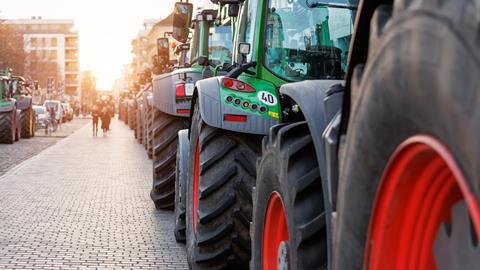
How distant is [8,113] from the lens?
31031mm

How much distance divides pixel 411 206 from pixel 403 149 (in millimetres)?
157

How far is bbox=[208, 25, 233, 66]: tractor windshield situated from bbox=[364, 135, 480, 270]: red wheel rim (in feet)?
23.8

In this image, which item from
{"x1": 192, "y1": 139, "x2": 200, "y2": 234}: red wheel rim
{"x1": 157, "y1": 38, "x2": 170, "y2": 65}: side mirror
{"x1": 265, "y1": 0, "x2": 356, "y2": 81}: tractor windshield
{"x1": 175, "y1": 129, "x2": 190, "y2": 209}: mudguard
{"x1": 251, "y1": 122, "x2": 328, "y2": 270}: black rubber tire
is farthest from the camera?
{"x1": 157, "y1": 38, "x2": 170, "y2": 65}: side mirror

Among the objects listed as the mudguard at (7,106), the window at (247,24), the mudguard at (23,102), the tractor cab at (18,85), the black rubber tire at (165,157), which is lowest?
the mudguard at (23,102)

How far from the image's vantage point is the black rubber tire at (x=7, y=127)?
30.3 meters

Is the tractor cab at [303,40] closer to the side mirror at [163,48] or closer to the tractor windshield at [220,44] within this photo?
the tractor windshield at [220,44]

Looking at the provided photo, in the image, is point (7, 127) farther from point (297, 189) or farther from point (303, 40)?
point (297, 189)

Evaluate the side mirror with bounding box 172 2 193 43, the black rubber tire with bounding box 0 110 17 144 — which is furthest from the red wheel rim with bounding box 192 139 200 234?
the black rubber tire with bounding box 0 110 17 144

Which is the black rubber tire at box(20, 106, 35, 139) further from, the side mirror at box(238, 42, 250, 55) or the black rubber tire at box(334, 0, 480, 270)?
the black rubber tire at box(334, 0, 480, 270)

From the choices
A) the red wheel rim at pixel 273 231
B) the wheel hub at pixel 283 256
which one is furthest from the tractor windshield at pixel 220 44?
the wheel hub at pixel 283 256

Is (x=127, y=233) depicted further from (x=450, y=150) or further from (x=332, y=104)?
(x=450, y=150)

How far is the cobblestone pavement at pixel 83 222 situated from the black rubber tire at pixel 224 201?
5.46ft

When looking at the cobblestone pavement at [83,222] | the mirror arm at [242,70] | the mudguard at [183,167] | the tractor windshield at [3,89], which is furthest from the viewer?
the tractor windshield at [3,89]

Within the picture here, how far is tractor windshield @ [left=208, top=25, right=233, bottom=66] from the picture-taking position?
9.66 meters
